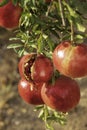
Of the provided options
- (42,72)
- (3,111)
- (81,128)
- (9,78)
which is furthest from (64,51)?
(9,78)

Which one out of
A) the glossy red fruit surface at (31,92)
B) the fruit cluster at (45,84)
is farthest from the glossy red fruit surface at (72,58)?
the glossy red fruit surface at (31,92)

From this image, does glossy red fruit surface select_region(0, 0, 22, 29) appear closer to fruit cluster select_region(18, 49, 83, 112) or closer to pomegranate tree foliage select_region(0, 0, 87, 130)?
pomegranate tree foliage select_region(0, 0, 87, 130)

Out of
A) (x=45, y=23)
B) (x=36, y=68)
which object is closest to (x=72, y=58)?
(x=36, y=68)

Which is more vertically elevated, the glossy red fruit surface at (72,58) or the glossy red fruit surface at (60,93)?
the glossy red fruit surface at (72,58)

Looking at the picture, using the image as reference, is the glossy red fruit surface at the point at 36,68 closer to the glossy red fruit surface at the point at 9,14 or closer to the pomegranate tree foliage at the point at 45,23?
the pomegranate tree foliage at the point at 45,23

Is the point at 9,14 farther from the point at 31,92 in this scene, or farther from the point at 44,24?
the point at 31,92

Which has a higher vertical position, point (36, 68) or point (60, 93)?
point (36, 68)

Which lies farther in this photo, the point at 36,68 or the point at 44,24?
the point at 44,24
